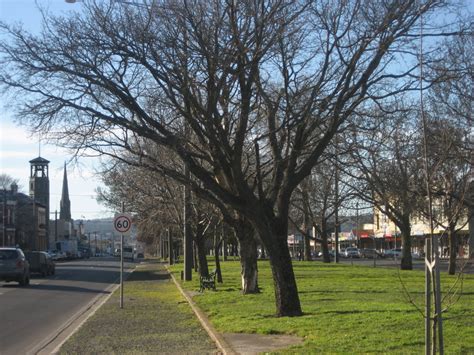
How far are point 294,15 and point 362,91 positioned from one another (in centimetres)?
223

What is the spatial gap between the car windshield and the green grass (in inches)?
430

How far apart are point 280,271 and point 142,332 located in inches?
127

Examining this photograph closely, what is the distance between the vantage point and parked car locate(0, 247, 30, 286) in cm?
2902

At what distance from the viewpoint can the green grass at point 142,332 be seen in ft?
37.0

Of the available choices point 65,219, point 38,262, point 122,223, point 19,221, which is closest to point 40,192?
point 19,221

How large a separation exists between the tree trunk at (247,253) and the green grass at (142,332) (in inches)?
83.7

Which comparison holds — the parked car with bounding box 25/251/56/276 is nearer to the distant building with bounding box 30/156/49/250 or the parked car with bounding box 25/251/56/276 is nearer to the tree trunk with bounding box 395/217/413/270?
the tree trunk with bounding box 395/217/413/270

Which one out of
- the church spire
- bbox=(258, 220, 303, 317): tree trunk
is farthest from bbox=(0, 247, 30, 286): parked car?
the church spire

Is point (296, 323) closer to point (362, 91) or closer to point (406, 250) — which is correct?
point (362, 91)

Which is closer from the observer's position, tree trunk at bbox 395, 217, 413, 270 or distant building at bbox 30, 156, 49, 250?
tree trunk at bbox 395, 217, 413, 270

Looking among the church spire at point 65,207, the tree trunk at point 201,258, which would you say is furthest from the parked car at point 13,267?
the church spire at point 65,207

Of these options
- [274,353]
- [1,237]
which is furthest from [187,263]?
[1,237]

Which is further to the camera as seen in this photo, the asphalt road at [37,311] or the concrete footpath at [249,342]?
the asphalt road at [37,311]

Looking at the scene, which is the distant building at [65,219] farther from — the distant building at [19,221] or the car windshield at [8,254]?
the car windshield at [8,254]
